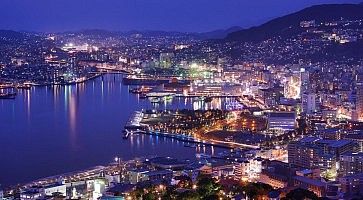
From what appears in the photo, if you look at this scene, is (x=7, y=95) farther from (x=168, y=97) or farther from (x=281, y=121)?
(x=281, y=121)

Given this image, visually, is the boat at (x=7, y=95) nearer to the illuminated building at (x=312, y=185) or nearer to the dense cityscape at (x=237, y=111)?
the dense cityscape at (x=237, y=111)

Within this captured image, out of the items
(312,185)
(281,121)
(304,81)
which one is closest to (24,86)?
(304,81)

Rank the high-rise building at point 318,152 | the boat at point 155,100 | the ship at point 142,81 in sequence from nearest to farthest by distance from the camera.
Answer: the high-rise building at point 318,152 < the boat at point 155,100 < the ship at point 142,81

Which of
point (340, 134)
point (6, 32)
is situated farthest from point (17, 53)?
point (340, 134)

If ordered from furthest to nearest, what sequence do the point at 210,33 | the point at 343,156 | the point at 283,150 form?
the point at 210,33 < the point at 283,150 < the point at 343,156

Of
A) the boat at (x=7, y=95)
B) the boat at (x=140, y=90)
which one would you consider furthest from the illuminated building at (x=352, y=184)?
the boat at (x=7, y=95)

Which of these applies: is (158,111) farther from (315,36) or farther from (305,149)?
(315,36)
